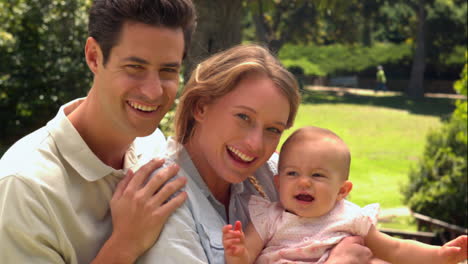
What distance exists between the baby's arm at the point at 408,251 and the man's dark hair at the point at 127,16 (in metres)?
1.19

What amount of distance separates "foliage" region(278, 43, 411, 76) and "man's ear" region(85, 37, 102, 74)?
29.3 metres

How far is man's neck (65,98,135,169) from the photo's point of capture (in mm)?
2365

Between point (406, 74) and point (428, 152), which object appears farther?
point (406, 74)

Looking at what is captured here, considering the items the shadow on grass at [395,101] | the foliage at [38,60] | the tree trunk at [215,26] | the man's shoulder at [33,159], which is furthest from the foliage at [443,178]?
the shadow on grass at [395,101]

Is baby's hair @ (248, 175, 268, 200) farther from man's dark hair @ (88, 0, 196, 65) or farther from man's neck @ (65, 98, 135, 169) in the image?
man's dark hair @ (88, 0, 196, 65)

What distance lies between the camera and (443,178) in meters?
8.09

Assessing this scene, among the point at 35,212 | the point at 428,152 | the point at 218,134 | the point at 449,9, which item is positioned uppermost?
the point at 449,9

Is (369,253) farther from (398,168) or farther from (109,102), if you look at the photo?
(398,168)

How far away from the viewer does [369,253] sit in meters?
2.43

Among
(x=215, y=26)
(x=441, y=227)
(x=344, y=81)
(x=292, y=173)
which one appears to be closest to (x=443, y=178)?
(x=441, y=227)

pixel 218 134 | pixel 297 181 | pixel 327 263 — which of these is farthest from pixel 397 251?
pixel 218 134

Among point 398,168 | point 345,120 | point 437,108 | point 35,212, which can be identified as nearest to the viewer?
point 35,212

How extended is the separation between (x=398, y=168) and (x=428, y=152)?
524 centimetres

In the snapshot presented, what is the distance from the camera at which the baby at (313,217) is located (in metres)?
2.41
